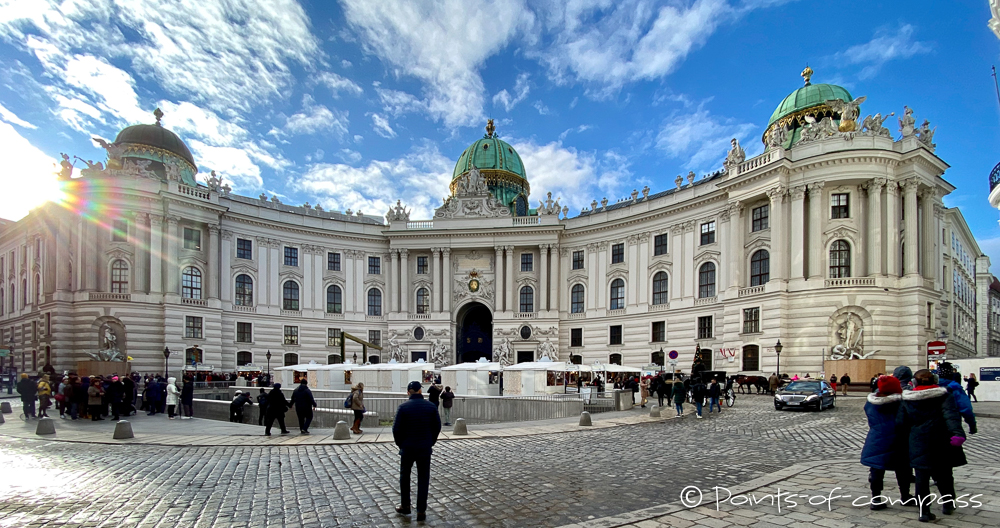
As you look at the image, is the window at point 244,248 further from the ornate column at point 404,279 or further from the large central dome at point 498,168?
the large central dome at point 498,168

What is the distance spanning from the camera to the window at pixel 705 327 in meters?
42.6

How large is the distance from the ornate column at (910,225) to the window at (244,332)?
170ft

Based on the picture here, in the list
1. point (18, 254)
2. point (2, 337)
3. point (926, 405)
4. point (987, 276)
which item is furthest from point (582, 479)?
point (987, 276)

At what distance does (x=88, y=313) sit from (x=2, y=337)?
29.7 metres

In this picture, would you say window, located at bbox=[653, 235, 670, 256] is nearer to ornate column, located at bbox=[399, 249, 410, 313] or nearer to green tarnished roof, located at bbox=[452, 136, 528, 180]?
green tarnished roof, located at bbox=[452, 136, 528, 180]

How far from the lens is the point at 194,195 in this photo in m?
46.2

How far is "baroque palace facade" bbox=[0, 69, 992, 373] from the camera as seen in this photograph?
35812 millimetres

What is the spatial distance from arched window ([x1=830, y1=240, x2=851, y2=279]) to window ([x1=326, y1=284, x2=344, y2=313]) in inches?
1684

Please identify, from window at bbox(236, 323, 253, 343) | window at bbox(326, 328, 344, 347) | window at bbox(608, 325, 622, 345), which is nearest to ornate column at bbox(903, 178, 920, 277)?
window at bbox(608, 325, 622, 345)

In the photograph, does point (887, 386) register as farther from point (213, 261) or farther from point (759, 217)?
point (213, 261)

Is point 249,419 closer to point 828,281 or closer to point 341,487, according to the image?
point 341,487

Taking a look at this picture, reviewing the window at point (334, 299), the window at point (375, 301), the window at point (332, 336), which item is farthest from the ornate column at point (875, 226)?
the window at point (332, 336)

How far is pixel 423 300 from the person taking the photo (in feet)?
183

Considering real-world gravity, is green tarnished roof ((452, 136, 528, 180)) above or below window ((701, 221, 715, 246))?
above
